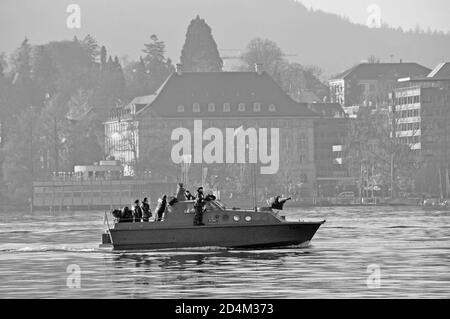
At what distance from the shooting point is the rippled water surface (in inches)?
2739

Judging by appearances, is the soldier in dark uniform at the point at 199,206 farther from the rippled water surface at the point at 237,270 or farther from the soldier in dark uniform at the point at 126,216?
the soldier in dark uniform at the point at 126,216

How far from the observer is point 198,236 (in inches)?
3526

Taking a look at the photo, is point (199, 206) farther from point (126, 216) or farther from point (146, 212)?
point (126, 216)

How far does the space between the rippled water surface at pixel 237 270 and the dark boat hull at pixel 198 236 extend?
52 centimetres

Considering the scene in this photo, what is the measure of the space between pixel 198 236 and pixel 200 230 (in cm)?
31

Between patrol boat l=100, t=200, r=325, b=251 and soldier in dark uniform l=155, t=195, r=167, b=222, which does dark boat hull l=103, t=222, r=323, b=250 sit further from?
soldier in dark uniform l=155, t=195, r=167, b=222

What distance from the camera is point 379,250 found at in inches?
3787

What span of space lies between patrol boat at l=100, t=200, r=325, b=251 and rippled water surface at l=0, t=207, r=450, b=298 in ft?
1.91

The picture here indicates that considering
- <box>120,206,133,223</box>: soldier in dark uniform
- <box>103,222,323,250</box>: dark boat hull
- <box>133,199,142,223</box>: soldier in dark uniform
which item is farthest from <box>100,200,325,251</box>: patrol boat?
<box>133,199,142,223</box>: soldier in dark uniform

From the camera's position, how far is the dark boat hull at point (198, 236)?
8931cm
